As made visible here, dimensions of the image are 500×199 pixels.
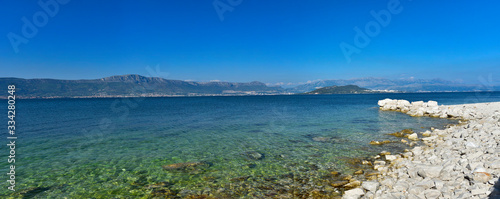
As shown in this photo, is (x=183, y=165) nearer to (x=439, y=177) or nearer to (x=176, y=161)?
(x=176, y=161)

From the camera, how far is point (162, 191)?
10055 mm

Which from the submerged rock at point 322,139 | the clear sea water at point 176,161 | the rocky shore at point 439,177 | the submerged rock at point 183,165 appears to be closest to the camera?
Result: the rocky shore at point 439,177

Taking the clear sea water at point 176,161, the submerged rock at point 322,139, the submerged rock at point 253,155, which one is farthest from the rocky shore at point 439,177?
the submerged rock at point 322,139

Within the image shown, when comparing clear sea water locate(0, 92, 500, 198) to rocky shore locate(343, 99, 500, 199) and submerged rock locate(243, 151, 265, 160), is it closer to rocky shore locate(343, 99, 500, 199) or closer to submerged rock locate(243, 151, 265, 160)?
submerged rock locate(243, 151, 265, 160)

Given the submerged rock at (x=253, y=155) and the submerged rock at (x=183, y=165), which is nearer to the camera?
the submerged rock at (x=183, y=165)

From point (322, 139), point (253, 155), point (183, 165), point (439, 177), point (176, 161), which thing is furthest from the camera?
point (322, 139)

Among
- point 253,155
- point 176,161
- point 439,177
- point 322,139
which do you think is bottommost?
point 176,161

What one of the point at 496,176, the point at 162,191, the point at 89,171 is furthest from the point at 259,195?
the point at 89,171

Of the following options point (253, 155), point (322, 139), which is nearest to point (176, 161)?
point (253, 155)

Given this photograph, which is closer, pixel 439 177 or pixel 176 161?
pixel 439 177

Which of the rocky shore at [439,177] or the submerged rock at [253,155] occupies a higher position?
the rocky shore at [439,177]

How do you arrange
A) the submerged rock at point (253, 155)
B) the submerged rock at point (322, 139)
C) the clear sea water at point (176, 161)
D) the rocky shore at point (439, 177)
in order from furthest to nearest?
the submerged rock at point (322, 139), the submerged rock at point (253, 155), the clear sea water at point (176, 161), the rocky shore at point (439, 177)

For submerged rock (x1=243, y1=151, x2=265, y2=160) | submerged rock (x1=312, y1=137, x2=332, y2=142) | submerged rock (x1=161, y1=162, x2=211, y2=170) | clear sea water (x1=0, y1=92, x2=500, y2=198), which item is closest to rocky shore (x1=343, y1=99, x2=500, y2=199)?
clear sea water (x1=0, y1=92, x2=500, y2=198)

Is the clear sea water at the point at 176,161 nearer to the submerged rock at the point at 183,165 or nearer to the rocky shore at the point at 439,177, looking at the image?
the submerged rock at the point at 183,165
